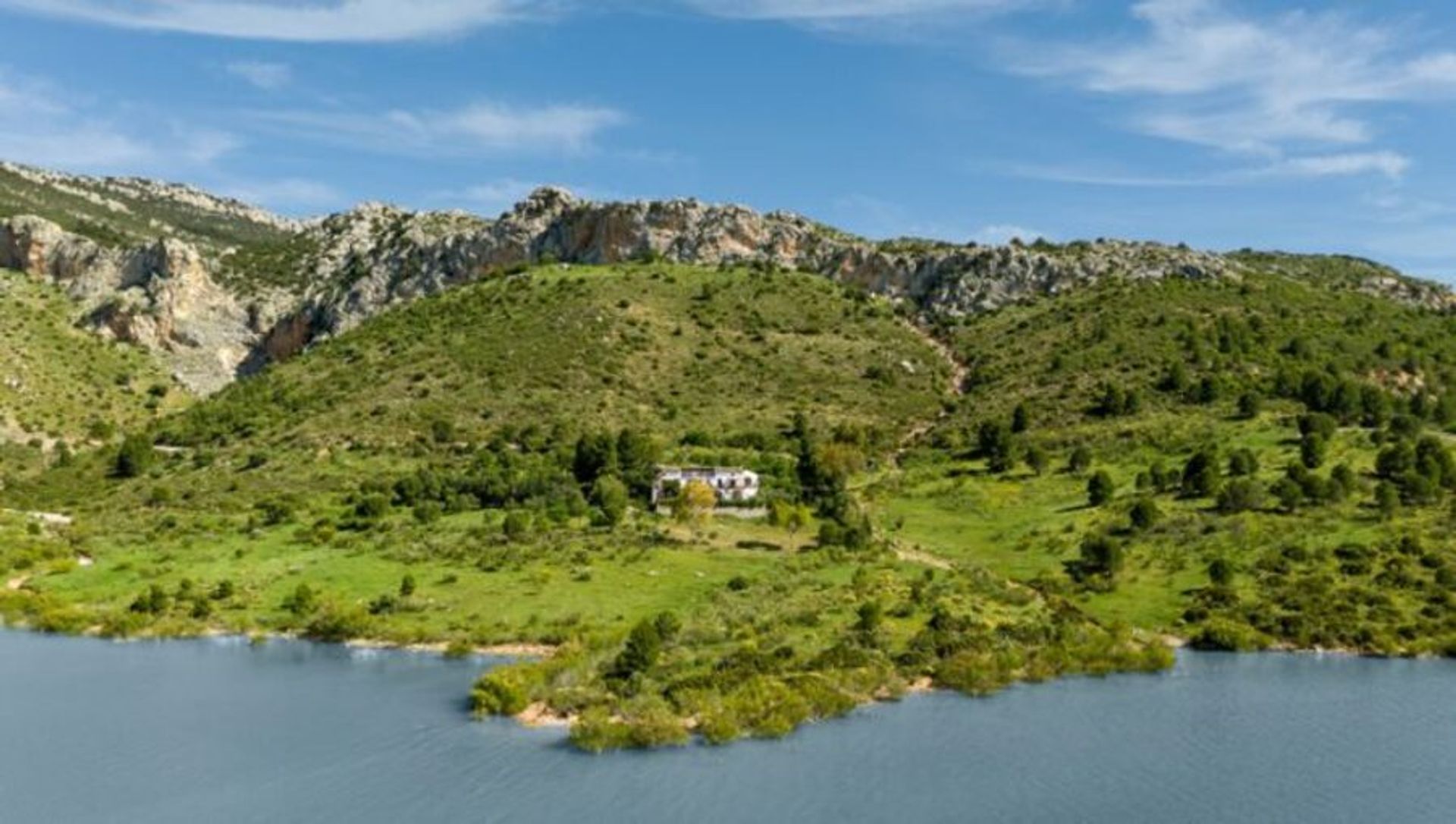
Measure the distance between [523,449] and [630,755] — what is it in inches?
2424

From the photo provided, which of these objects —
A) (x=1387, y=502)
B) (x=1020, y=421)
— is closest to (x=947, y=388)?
(x=1020, y=421)

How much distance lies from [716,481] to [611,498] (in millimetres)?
9342

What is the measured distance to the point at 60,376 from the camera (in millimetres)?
128000

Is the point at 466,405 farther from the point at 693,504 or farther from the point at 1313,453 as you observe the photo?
the point at 1313,453

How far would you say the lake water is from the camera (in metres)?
35.1

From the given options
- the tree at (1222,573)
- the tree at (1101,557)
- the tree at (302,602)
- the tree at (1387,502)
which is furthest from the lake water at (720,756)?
the tree at (1387,502)

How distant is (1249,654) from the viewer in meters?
58.0

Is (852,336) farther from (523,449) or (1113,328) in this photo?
(523,449)

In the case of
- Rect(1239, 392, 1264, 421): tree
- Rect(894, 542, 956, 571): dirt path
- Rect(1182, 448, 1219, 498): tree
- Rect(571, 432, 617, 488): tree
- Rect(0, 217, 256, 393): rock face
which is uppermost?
Rect(0, 217, 256, 393): rock face

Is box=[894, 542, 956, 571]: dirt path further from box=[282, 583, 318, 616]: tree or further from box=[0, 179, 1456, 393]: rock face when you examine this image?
box=[0, 179, 1456, 393]: rock face

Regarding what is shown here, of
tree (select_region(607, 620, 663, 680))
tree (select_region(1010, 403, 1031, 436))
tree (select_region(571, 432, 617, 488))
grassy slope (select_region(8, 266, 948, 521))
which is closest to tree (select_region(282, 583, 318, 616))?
tree (select_region(607, 620, 663, 680))

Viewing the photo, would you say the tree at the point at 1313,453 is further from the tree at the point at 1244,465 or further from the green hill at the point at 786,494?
the tree at the point at 1244,465

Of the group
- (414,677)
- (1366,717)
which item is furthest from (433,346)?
(1366,717)

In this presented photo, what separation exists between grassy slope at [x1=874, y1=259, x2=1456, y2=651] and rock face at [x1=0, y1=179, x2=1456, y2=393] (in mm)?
8707
